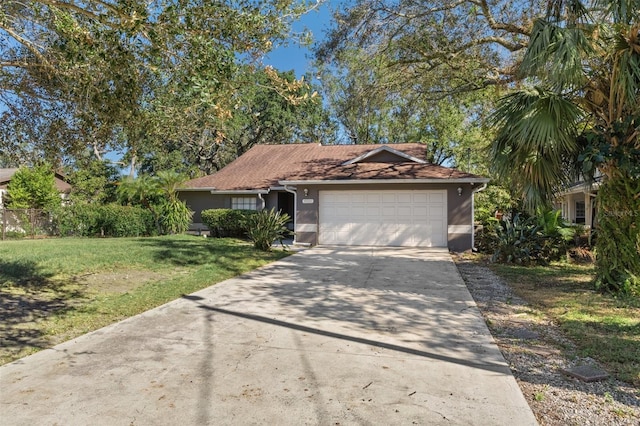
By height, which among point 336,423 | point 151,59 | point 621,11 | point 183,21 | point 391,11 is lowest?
point 336,423

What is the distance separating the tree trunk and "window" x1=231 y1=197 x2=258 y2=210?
45.8ft

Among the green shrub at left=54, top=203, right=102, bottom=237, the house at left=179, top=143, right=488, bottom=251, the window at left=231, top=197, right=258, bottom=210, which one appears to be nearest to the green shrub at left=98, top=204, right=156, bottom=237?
the green shrub at left=54, top=203, right=102, bottom=237

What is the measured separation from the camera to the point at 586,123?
26.2 ft

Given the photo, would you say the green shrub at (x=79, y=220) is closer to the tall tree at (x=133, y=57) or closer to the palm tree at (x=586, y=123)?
the tall tree at (x=133, y=57)

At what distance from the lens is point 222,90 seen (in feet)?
19.5

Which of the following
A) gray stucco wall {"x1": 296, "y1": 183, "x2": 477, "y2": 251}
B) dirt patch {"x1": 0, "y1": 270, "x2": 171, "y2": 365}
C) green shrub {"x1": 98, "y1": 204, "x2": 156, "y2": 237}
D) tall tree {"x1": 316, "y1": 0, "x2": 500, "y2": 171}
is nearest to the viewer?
dirt patch {"x1": 0, "y1": 270, "x2": 171, "y2": 365}

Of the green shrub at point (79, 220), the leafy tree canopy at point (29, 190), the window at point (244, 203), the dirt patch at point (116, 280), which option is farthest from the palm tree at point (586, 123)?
the leafy tree canopy at point (29, 190)

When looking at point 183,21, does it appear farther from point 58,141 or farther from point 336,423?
point 336,423

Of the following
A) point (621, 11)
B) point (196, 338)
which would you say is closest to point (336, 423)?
point (196, 338)

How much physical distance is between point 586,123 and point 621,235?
209 cm

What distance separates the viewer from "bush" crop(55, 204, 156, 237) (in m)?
19.7

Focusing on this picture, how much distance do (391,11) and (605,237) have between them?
703cm

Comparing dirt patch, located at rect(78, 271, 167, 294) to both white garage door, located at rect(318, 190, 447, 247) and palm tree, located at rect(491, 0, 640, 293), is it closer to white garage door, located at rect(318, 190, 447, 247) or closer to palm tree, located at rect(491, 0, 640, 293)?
palm tree, located at rect(491, 0, 640, 293)

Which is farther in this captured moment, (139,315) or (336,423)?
(139,315)
